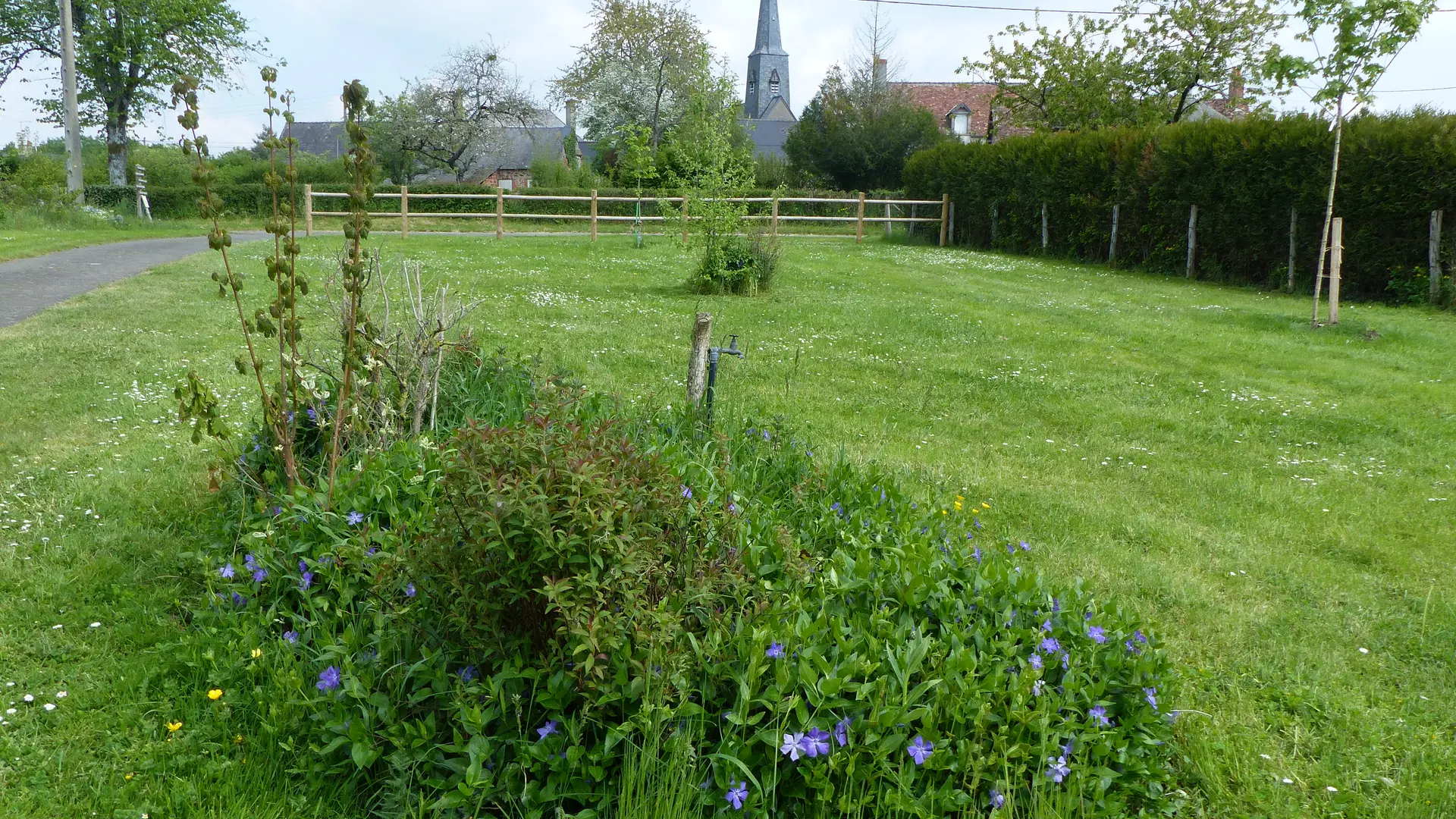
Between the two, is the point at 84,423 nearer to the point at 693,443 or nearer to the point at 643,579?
the point at 693,443

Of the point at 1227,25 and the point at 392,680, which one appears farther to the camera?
the point at 1227,25

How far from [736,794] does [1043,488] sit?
11.1ft

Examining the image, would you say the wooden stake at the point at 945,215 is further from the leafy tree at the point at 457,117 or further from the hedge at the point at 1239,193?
the leafy tree at the point at 457,117

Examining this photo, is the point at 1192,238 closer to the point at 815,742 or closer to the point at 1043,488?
the point at 1043,488

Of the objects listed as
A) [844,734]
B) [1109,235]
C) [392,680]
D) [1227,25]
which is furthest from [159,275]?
[1227,25]

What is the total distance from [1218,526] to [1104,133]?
1639 centimetres

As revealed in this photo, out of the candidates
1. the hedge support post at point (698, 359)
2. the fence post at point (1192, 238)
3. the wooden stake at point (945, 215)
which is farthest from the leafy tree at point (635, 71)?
the hedge support post at point (698, 359)

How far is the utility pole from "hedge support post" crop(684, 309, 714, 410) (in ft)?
82.1

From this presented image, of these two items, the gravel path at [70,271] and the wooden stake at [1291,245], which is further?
the wooden stake at [1291,245]

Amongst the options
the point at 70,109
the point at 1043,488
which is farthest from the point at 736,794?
the point at 70,109

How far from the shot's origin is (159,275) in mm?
12789

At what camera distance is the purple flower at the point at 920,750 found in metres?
2.26

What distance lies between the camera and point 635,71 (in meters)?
47.3

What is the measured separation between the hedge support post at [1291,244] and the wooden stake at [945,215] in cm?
1020
